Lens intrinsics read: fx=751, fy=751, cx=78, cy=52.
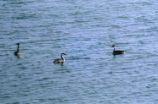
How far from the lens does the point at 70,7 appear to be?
79188mm

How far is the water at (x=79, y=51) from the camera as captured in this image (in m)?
52.1

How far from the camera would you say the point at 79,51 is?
206 ft

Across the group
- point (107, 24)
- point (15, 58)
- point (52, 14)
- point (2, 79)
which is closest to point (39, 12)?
point (52, 14)

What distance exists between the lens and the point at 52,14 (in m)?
76.4

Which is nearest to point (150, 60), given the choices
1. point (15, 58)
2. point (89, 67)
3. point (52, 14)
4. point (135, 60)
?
point (135, 60)

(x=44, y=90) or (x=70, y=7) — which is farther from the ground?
(x=70, y=7)

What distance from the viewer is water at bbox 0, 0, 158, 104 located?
52.1 m

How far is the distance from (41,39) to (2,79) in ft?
38.8

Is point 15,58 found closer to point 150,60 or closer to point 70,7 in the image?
point 150,60

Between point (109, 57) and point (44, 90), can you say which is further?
point (109, 57)

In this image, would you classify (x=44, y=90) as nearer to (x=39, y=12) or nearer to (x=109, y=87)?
(x=109, y=87)

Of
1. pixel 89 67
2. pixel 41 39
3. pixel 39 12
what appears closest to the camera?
pixel 89 67

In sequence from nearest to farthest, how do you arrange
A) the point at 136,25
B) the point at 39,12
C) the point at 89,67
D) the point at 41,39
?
the point at 89,67, the point at 41,39, the point at 136,25, the point at 39,12

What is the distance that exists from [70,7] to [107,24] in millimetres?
7884
